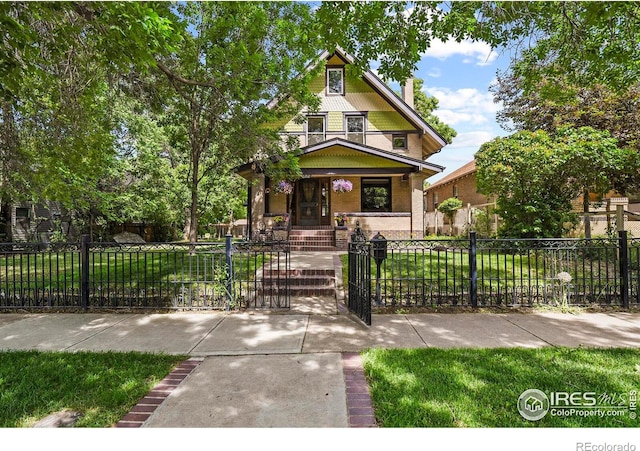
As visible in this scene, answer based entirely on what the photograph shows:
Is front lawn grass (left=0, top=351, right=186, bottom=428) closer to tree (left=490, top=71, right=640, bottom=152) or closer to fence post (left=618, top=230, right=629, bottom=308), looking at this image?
fence post (left=618, top=230, right=629, bottom=308)

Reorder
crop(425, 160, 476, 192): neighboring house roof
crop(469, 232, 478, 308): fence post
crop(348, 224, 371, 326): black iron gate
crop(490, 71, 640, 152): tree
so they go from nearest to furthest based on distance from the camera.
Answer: crop(348, 224, 371, 326): black iron gate → crop(469, 232, 478, 308): fence post → crop(490, 71, 640, 152): tree → crop(425, 160, 476, 192): neighboring house roof

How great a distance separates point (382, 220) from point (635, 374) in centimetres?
1287

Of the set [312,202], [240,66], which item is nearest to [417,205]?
[312,202]

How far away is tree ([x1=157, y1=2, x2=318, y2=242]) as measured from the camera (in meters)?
8.70

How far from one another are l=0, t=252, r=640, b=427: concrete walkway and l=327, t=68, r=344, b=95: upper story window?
14.8m

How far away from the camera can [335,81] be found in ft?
60.6

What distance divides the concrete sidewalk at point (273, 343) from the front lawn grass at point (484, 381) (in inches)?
11.2

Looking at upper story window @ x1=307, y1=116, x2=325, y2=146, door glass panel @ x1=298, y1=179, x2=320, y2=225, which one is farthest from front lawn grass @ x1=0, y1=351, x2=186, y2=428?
upper story window @ x1=307, y1=116, x2=325, y2=146

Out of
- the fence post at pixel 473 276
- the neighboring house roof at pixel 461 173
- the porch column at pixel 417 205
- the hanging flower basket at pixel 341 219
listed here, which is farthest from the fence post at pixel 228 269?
the neighboring house roof at pixel 461 173

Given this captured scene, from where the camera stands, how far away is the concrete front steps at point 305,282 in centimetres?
729

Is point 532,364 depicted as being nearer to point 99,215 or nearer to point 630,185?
point 630,185

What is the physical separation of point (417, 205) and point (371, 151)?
3716 mm

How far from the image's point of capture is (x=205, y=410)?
2.89 metres

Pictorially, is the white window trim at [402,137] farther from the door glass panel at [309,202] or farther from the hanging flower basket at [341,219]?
the hanging flower basket at [341,219]
